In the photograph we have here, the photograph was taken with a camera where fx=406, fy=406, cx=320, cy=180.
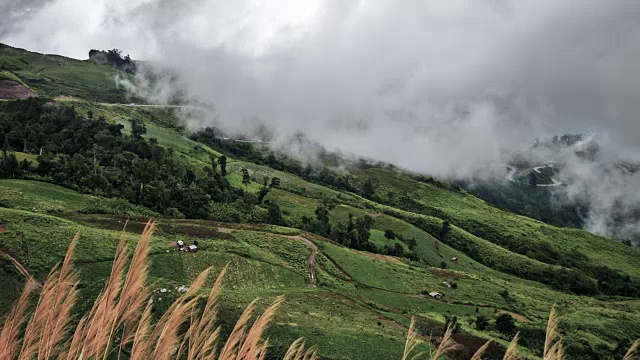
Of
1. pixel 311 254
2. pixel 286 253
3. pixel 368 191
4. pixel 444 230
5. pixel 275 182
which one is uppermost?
pixel 368 191

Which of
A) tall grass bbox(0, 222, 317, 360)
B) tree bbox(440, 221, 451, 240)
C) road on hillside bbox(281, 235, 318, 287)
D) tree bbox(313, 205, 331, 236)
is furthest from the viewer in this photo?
tree bbox(440, 221, 451, 240)

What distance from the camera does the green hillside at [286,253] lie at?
34.5 m

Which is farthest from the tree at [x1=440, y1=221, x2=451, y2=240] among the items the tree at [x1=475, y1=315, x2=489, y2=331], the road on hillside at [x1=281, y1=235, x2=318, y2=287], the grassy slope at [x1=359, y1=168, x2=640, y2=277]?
the tree at [x1=475, y1=315, x2=489, y2=331]

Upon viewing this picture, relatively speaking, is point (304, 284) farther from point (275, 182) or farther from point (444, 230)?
point (444, 230)

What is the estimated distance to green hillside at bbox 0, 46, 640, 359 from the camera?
34500 mm

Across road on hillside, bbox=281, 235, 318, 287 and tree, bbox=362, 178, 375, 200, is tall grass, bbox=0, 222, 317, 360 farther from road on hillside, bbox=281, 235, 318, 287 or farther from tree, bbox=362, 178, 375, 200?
tree, bbox=362, 178, 375, 200

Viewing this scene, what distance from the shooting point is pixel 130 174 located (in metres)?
79.5

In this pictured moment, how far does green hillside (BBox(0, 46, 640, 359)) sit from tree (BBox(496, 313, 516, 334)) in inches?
12.8

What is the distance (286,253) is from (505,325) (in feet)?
92.8

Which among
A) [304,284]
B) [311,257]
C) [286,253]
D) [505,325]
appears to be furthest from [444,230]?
[304,284]

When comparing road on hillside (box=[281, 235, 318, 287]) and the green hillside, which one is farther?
road on hillside (box=[281, 235, 318, 287])

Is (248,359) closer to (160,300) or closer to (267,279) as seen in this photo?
(160,300)

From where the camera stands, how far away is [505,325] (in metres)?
47.1

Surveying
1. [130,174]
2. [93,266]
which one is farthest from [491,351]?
[130,174]
